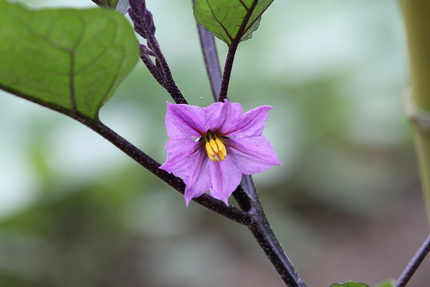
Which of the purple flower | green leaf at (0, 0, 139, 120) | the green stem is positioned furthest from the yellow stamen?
the green stem

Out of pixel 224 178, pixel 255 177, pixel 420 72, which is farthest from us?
pixel 255 177

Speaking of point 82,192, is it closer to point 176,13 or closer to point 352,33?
point 176,13

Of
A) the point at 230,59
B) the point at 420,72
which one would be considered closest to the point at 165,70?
the point at 230,59

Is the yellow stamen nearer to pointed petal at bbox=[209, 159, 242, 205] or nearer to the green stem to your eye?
pointed petal at bbox=[209, 159, 242, 205]

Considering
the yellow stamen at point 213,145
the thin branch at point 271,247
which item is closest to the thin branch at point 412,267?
the thin branch at point 271,247

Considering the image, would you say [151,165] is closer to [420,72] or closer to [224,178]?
[224,178]

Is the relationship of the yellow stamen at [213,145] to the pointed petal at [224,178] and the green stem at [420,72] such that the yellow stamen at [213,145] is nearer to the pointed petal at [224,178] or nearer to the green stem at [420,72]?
the pointed petal at [224,178]
